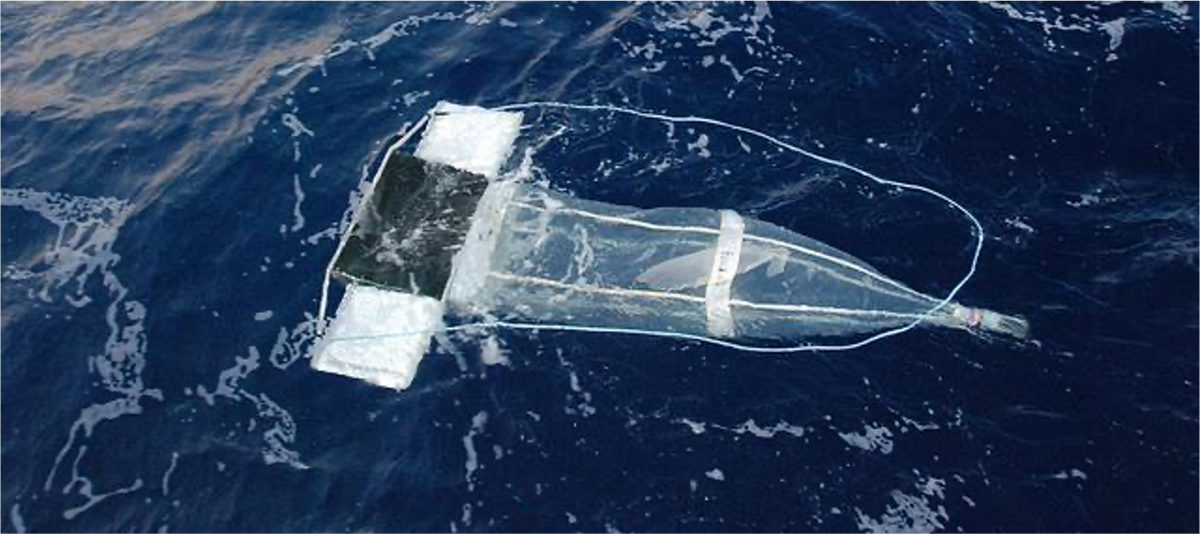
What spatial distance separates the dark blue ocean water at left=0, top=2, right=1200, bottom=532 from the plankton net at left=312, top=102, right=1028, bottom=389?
0.34 metres

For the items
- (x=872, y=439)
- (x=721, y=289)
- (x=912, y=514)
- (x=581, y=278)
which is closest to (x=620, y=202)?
(x=581, y=278)

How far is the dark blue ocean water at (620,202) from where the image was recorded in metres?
10.2

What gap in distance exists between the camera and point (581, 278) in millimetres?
11867

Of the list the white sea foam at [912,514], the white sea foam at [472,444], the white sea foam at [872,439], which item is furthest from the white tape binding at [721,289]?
the white sea foam at [472,444]

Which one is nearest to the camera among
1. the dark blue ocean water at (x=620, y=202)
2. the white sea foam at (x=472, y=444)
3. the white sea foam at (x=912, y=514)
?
the white sea foam at (x=912, y=514)

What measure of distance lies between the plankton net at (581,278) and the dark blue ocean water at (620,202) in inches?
13.6

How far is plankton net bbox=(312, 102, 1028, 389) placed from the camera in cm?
1134

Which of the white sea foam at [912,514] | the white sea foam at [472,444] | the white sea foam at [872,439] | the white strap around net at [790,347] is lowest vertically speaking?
the white sea foam at [472,444]

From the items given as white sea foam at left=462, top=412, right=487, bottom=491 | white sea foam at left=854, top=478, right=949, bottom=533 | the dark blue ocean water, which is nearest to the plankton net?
the dark blue ocean water

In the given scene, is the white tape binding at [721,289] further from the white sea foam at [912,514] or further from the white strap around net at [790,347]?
the white sea foam at [912,514]

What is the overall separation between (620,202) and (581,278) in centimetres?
179

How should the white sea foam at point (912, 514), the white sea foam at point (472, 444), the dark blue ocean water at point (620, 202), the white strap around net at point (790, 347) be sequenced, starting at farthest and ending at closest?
the white strap around net at point (790, 347), the white sea foam at point (472, 444), the dark blue ocean water at point (620, 202), the white sea foam at point (912, 514)

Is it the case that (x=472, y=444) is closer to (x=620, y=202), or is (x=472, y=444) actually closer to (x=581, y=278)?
(x=581, y=278)

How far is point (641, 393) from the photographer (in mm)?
10898
